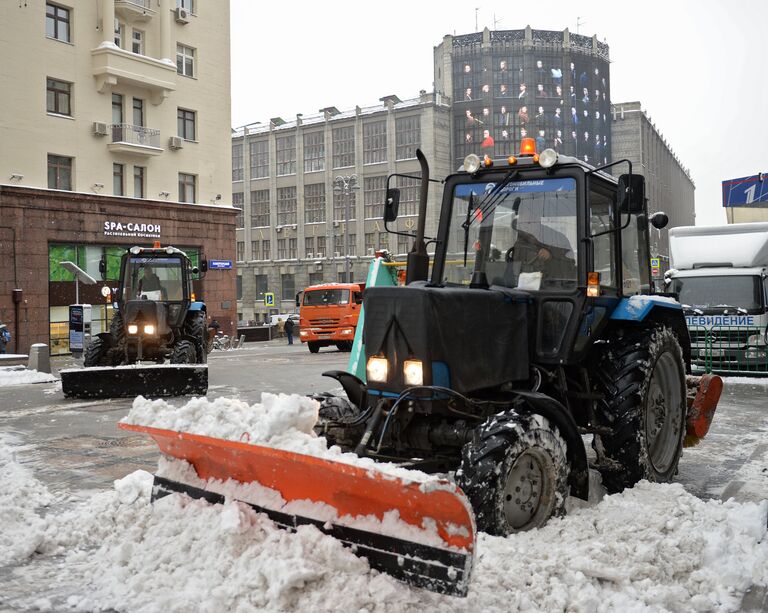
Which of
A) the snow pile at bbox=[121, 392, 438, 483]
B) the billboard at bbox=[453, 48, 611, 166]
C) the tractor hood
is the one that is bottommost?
the snow pile at bbox=[121, 392, 438, 483]

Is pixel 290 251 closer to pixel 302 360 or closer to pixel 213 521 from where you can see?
pixel 302 360

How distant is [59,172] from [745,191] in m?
24.1

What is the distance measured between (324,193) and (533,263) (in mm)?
71152

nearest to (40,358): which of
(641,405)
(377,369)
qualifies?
(377,369)

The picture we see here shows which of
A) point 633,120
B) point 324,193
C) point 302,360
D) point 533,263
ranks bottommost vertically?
point 302,360

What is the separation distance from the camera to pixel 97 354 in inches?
610

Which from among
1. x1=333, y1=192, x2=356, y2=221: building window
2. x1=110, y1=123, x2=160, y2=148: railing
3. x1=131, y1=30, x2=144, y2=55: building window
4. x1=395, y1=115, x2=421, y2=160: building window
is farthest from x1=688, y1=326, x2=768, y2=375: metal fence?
x1=333, y1=192, x2=356, y2=221: building window

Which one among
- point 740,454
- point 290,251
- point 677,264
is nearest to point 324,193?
point 290,251

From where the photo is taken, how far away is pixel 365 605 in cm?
368

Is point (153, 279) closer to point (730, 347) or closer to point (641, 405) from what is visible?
point (730, 347)

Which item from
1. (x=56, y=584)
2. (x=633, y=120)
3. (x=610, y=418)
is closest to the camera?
(x=56, y=584)

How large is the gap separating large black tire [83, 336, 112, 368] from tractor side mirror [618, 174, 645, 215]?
12.3 meters

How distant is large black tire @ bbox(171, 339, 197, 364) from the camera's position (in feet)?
50.0

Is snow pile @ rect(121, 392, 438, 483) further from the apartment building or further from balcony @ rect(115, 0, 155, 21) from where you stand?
balcony @ rect(115, 0, 155, 21)
